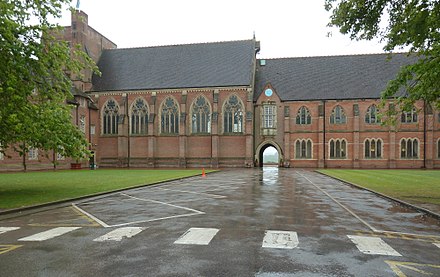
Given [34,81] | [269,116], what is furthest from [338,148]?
[34,81]

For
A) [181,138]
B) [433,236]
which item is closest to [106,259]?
[433,236]

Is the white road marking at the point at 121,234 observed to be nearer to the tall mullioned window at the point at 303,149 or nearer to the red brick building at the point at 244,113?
the red brick building at the point at 244,113

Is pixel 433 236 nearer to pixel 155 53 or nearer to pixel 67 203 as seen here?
pixel 67 203

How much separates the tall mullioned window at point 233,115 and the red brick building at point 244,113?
14 cm

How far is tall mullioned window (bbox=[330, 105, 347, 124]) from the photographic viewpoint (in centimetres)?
4816

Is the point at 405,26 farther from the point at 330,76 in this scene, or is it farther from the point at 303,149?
the point at 330,76

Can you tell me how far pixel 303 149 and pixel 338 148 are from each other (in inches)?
186

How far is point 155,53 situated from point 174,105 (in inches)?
455

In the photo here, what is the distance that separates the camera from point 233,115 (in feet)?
162

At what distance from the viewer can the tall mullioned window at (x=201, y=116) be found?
5031cm

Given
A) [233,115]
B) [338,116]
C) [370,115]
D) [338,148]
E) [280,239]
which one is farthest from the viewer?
[233,115]

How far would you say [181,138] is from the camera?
49.9 metres

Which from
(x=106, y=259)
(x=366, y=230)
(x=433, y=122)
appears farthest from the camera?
(x=433, y=122)

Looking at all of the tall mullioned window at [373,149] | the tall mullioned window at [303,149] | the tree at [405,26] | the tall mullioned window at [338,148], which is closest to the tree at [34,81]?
the tree at [405,26]
